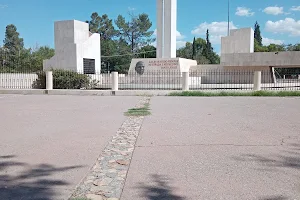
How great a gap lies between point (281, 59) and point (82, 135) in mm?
26356

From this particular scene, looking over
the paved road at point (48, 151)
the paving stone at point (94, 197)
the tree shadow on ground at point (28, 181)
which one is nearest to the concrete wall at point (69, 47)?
the paved road at point (48, 151)

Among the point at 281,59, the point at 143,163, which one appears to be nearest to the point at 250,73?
the point at 281,59

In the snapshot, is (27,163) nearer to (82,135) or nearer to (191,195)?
(82,135)

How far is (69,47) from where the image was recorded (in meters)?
28.2

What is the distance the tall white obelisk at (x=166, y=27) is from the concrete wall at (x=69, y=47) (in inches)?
325

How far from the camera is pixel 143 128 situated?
669 centimetres

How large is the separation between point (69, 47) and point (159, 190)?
27.3 metres

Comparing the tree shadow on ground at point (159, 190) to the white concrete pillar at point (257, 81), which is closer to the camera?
the tree shadow on ground at point (159, 190)

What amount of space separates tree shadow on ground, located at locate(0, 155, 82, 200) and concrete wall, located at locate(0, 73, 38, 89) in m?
18.6

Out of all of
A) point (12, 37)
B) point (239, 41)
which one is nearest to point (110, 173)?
point (239, 41)

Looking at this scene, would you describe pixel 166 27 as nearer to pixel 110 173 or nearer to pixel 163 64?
pixel 163 64

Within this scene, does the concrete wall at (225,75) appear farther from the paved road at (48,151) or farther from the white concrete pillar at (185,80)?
the paved road at (48,151)

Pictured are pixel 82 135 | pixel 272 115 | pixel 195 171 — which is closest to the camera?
pixel 195 171

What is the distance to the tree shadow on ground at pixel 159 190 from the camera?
9.88 feet
